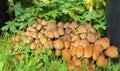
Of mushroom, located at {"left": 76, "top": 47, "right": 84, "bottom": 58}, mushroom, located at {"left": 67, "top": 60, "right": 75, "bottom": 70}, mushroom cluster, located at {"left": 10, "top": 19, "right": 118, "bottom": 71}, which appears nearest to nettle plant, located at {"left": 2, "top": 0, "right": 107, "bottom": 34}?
mushroom cluster, located at {"left": 10, "top": 19, "right": 118, "bottom": 71}

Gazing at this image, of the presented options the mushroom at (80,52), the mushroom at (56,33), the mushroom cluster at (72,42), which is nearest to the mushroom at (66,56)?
the mushroom cluster at (72,42)

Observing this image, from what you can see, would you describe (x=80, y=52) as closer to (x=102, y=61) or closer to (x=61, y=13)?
(x=102, y=61)

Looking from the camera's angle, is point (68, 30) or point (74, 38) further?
point (68, 30)

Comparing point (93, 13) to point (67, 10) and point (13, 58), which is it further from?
point (13, 58)

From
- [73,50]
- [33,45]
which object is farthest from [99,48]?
[33,45]

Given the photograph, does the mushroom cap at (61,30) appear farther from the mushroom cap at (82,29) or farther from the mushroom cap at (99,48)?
the mushroom cap at (99,48)

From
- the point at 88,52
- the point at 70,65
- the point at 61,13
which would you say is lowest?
the point at 70,65

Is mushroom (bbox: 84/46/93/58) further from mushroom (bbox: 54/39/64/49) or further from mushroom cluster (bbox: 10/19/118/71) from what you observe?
mushroom (bbox: 54/39/64/49)
